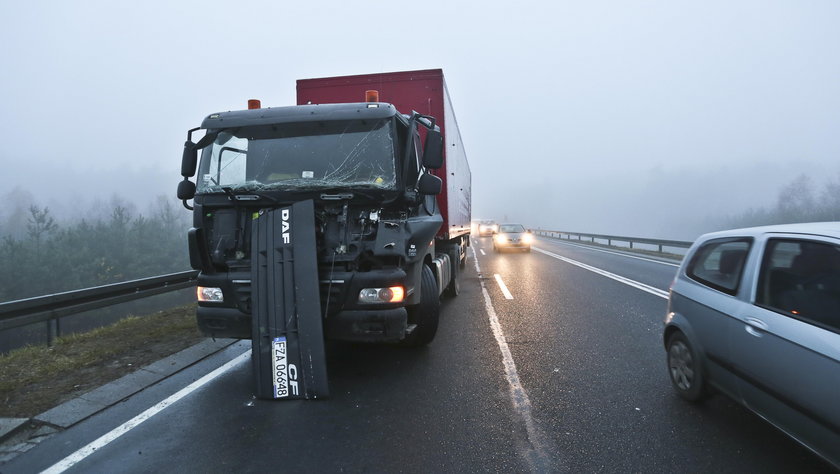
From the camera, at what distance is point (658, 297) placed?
877cm

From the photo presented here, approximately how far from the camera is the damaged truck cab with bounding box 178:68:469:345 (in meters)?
4.11

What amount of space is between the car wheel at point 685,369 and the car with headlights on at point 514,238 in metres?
18.3

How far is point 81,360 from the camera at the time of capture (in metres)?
5.09

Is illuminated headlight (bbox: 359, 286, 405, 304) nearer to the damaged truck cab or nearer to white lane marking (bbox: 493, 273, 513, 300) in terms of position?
the damaged truck cab

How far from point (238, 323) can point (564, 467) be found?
3206mm

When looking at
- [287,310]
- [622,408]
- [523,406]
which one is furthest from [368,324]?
[622,408]

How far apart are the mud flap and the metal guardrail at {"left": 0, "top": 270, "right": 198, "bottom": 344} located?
115 inches

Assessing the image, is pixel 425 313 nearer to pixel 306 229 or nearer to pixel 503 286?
pixel 306 229

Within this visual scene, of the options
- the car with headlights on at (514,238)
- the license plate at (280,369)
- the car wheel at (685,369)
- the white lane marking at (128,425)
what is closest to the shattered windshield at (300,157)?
the license plate at (280,369)

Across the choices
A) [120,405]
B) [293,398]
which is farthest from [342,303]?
[120,405]

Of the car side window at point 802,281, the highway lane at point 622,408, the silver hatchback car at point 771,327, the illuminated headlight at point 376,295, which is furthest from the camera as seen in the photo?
the illuminated headlight at point 376,295

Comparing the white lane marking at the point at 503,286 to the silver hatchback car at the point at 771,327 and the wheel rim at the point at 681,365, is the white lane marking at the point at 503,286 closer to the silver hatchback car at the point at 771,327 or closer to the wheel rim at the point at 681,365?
the wheel rim at the point at 681,365

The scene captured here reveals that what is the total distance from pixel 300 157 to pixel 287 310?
5.49 ft

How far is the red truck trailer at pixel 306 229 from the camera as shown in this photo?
4035 mm
